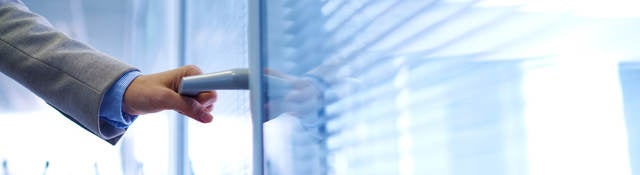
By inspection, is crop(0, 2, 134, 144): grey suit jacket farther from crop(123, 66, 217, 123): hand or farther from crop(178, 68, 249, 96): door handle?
crop(178, 68, 249, 96): door handle

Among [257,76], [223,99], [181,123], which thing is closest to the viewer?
[257,76]

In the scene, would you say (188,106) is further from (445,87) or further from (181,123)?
(181,123)

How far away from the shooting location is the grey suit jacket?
65cm

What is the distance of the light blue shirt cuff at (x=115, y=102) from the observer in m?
0.65

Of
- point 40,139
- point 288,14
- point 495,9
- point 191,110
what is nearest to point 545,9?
point 495,9

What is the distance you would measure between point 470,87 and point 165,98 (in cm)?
40

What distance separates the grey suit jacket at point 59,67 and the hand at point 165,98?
0.08 ft

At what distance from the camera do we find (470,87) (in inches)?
10.8

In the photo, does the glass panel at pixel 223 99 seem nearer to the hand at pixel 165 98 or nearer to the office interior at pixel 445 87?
the hand at pixel 165 98

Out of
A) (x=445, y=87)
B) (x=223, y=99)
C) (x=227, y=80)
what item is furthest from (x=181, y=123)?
(x=445, y=87)

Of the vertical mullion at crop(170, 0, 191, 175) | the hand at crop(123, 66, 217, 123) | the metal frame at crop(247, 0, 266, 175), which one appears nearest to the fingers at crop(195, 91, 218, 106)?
the hand at crop(123, 66, 217, 123)

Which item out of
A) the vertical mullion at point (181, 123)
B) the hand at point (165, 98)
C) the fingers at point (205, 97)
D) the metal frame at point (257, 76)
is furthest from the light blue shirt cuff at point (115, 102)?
the vertical mullion at point (181, 123)

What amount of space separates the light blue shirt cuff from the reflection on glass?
1.03ft

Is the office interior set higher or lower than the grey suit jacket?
lower
